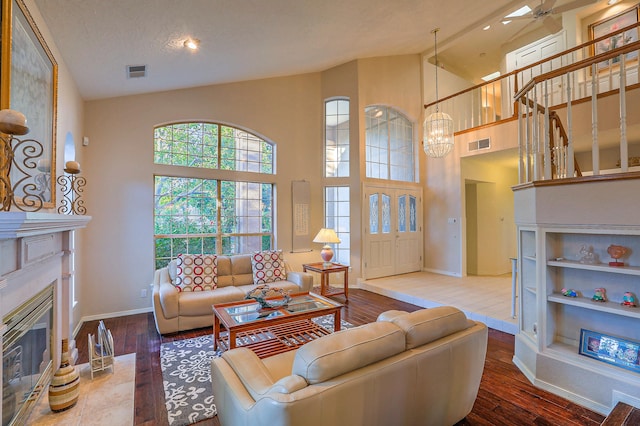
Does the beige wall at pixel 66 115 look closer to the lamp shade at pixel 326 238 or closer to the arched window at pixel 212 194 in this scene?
the arched window at pixel 212 194

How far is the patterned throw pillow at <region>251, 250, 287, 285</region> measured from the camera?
4473mm

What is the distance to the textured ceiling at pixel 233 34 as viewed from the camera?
2.63 metres

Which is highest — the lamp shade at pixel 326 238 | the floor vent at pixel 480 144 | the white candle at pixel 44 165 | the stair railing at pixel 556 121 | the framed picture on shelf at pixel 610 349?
the floor vent at pixel 480 144

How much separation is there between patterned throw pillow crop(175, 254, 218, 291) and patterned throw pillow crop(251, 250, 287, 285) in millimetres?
591

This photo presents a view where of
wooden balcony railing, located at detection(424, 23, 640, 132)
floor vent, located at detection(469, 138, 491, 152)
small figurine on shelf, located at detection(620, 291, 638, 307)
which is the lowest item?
small figurine on shelf, located at detection(620, 291, 638, 307)

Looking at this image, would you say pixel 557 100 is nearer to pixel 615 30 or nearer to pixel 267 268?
pixel 615 30

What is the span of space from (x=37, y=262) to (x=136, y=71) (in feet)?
8.59

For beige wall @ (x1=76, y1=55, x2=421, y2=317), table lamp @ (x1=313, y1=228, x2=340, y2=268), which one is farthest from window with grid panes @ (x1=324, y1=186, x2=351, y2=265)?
table lamp @ (x1=313, y1=228, x2=340, y2=268)

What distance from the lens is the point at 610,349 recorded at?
227 cm

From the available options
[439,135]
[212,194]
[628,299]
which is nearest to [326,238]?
[212,194]

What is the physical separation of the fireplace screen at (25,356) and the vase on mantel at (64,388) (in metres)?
0.12

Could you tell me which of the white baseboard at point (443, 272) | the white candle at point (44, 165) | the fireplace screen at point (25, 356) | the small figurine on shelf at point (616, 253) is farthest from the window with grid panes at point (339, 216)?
the fireplace screen at point (25, 356)

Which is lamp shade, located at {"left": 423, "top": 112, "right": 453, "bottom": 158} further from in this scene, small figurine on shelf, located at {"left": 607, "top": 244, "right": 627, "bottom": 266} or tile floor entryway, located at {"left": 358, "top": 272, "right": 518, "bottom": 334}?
small figurine on shelf, located at {"left": 607, "top": 244, "right": 627, "bottom": 266}

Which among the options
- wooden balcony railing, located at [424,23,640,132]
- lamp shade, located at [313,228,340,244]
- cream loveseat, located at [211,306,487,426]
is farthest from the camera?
lamp shade, located at [313,228,340,244]
